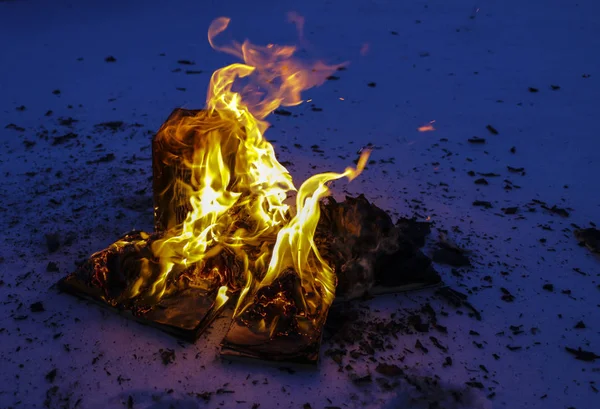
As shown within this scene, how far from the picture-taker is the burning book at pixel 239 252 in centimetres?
388

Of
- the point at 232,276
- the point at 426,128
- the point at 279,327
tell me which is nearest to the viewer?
the point at 279,327

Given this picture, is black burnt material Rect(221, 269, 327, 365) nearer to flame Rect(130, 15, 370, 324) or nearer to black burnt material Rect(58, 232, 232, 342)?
flame Rect(130, 15, 370, 324)

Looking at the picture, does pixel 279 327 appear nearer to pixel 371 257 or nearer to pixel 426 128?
pixel 371 257

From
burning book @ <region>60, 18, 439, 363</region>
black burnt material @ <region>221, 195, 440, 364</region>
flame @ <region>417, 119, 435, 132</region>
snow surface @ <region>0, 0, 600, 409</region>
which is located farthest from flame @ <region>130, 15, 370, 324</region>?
flame @ <region>417, 119, 435, 132</region>

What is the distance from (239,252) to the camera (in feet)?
14.1

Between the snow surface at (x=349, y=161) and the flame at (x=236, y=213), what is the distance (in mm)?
505

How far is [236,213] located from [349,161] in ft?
7.14

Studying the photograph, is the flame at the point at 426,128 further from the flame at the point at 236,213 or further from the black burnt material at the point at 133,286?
the black burnt material at the point at 133,286

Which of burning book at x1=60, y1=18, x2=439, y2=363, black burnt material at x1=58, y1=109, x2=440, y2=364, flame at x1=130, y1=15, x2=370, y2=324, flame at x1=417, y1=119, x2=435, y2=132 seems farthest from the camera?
flame at x1=417, y1=119, x2=435, y2=132

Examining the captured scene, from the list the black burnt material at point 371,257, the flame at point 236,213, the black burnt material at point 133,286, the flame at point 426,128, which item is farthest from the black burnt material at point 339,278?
the flame at point 426,128

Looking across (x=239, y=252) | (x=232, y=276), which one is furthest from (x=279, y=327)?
(x=239, y=252)

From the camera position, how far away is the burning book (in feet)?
12.7

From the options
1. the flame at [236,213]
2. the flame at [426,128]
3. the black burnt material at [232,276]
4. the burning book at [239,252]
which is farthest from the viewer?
the flame at [426,128]

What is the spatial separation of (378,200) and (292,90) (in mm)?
1715
